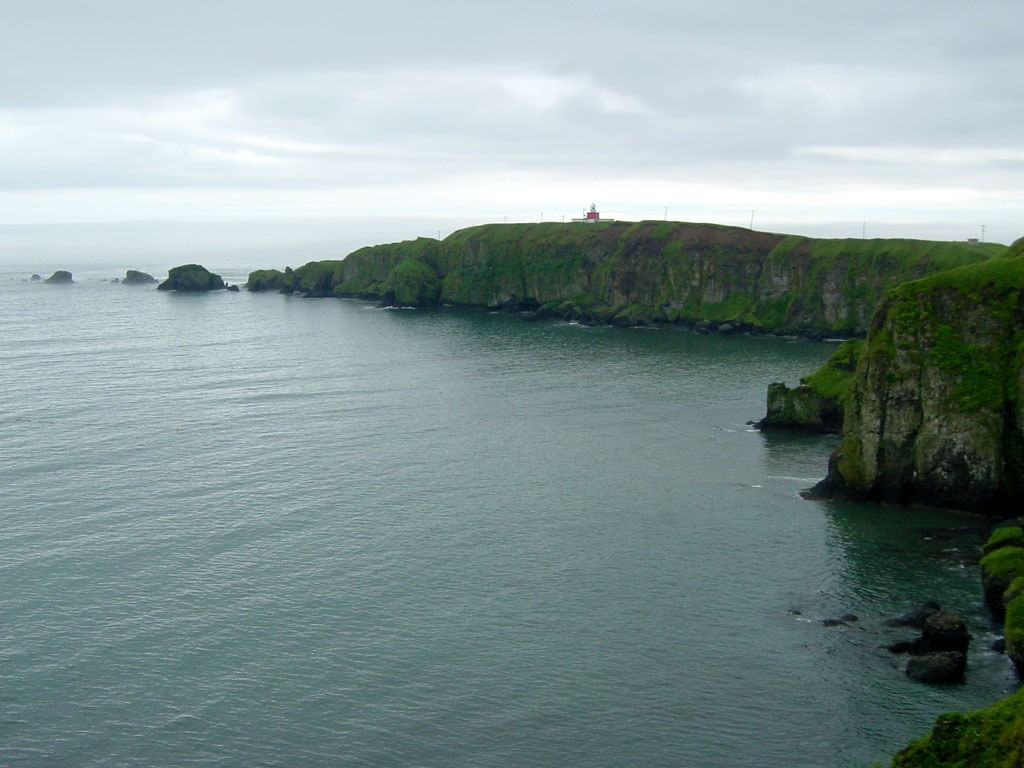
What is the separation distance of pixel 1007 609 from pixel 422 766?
28268mm

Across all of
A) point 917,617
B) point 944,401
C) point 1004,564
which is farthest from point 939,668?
point 944,401

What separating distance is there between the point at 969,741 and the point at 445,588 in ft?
97.2

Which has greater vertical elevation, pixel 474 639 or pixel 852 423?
pixel 852 423

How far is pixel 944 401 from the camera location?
222 feet

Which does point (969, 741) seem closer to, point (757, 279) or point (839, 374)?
point (839, 374)

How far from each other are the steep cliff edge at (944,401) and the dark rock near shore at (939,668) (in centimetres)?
2515

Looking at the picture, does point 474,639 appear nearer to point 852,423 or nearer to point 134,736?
point 134,736

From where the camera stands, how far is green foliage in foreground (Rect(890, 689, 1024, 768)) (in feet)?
95.2

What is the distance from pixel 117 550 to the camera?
57.9 metres

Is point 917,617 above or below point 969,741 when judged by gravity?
below

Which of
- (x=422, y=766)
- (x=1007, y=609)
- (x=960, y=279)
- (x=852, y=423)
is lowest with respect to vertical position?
(x=422, y=766)

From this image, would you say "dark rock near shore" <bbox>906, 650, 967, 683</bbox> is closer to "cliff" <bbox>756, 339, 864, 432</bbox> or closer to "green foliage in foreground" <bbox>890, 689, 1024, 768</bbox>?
"green foliage in foreground" <bbox>890, 689, 1024, 768</bbox>

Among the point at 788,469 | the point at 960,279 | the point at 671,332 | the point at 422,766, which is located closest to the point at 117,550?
the point at 422,766

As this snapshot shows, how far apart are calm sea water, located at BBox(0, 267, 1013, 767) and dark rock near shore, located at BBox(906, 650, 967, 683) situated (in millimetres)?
729
